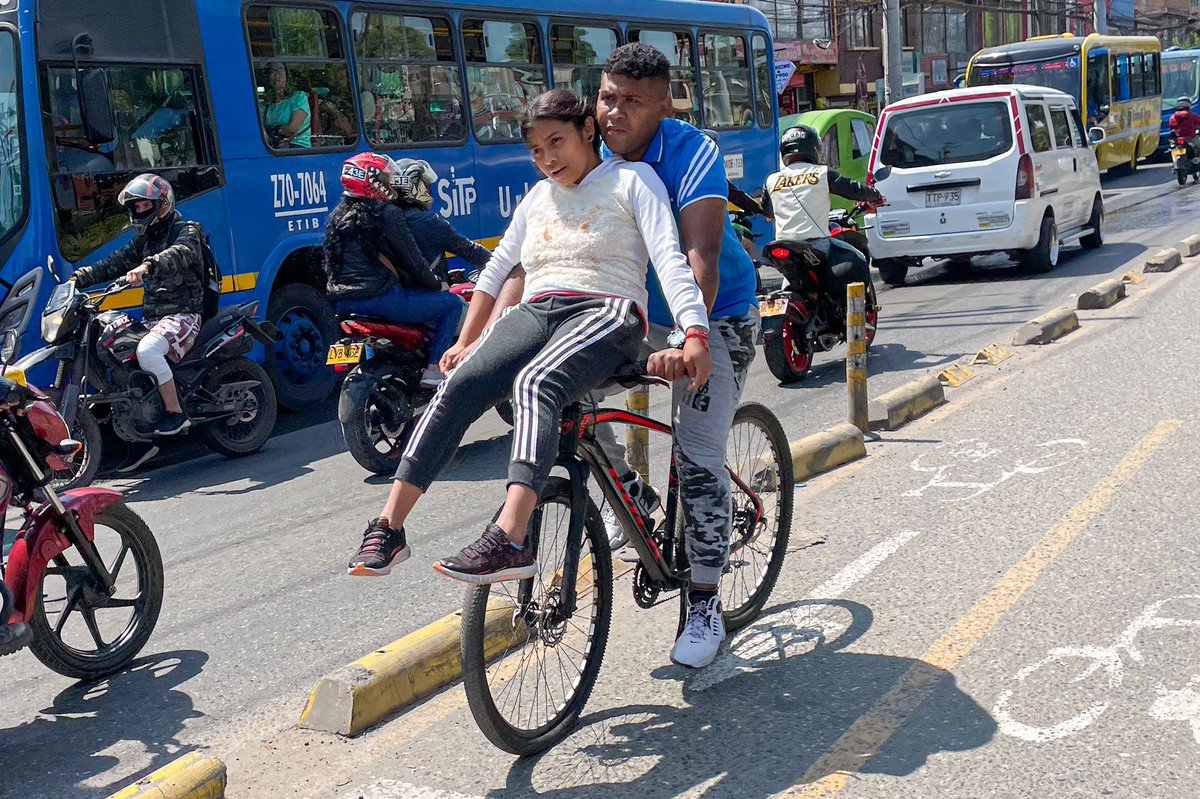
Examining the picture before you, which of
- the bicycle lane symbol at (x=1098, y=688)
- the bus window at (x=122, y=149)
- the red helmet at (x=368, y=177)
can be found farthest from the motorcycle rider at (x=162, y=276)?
the bicycle lane symbol at (x=1098, y=688)

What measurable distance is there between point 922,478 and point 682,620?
8.75ft

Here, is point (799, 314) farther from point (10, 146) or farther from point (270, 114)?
point (10, 146)

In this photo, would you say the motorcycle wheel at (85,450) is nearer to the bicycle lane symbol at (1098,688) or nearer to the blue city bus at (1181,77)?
the bicycle lane symbol at (1098,688)

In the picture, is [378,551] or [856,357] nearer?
[378,551]


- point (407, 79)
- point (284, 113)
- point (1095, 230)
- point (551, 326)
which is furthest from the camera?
point (1095, 230)

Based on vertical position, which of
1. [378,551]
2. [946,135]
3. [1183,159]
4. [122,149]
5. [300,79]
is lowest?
[1183,159]

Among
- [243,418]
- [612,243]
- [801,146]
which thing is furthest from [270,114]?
[612,243]

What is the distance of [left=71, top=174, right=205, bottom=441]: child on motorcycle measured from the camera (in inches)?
323

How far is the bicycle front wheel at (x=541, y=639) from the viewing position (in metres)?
3.45

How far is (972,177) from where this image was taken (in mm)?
14031

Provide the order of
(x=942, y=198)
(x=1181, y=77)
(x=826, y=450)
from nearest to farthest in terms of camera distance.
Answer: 1. (x=826, y=450)
2. (x=942, y=198)
3. (x=1181, y=77)

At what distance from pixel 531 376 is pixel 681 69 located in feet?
42.4

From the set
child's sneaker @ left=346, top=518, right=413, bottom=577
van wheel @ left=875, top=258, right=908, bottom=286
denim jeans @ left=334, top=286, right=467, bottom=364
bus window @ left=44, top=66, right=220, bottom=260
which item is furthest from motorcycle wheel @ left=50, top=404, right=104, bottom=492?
van wheel @ left=875, top=258, right=908, bottom=286

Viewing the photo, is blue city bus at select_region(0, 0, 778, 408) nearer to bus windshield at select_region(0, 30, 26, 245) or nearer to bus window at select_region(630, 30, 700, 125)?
bus windshield at select_region(0, 30, 26, 245)
